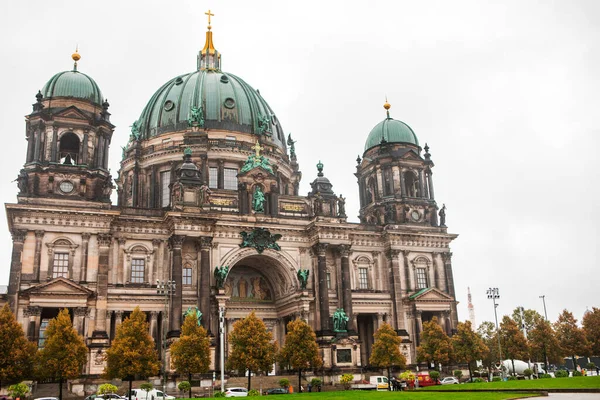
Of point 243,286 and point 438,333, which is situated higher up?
point 243,286

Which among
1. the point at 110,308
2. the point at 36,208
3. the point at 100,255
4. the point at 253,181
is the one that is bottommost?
the point at 110,308

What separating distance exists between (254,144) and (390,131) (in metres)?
15.6

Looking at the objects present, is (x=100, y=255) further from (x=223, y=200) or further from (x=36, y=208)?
(x=223, y=200)

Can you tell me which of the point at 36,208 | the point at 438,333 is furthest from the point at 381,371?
the point at 36,208

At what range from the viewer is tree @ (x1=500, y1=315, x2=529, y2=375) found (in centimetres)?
6097

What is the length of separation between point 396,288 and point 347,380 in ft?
48.8

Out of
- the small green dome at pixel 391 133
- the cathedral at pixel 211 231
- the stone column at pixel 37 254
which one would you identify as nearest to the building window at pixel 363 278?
the cathedral at pixel 211 231

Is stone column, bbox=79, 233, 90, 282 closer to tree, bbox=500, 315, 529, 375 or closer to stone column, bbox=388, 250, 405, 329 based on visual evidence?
stone column, bbox=388, 250, 405, 329

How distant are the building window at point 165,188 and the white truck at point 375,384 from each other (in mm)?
28215

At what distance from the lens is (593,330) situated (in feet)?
213

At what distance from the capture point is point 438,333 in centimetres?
5466

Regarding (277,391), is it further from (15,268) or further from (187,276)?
(15,268)

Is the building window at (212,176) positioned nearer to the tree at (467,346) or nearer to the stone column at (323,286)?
the stone column at (323,286)

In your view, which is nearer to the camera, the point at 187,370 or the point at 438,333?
the point at 187,370
